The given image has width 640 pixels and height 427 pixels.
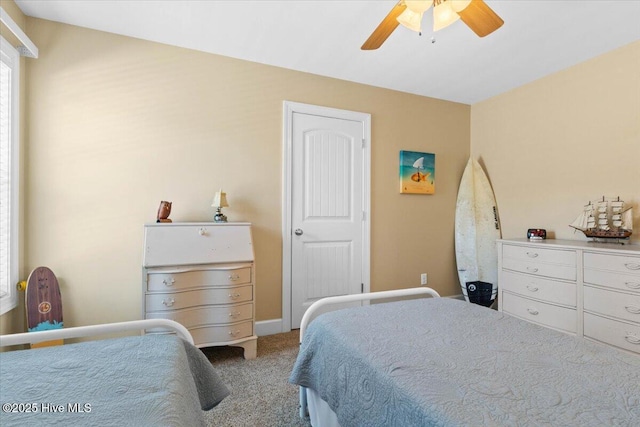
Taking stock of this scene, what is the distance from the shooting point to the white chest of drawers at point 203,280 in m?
2.06

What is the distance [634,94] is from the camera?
7.82 feet

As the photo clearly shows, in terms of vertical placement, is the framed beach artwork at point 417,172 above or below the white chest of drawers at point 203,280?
above

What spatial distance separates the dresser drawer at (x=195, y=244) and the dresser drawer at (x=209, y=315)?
34 centimetres

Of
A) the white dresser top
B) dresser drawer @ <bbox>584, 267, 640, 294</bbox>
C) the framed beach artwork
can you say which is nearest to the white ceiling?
the framed beach artwork

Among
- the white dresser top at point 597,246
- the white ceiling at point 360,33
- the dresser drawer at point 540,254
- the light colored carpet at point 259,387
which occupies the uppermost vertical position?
the white ceiling at point 360,33

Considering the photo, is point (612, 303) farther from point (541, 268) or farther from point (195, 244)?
point (195, 244)

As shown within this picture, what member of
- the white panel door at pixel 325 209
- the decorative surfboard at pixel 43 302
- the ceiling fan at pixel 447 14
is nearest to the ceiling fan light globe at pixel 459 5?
the ceiling fan at pixel 447 14

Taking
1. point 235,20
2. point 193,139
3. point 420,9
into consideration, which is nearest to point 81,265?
point 193,139

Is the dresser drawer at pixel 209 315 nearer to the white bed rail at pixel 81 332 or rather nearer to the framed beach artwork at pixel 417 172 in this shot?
the white bed rail at pixel 81 332

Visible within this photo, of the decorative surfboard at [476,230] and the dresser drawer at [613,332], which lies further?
the decorative surfboard at [476,230]

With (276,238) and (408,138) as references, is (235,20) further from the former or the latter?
(408,138)

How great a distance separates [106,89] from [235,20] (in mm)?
1150

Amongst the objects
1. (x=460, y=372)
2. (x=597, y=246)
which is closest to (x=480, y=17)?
(x=460, y=372)

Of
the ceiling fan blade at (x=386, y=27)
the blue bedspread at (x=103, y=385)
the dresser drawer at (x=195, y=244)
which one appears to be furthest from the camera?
the dresser drawer at (x=195, y=244)
